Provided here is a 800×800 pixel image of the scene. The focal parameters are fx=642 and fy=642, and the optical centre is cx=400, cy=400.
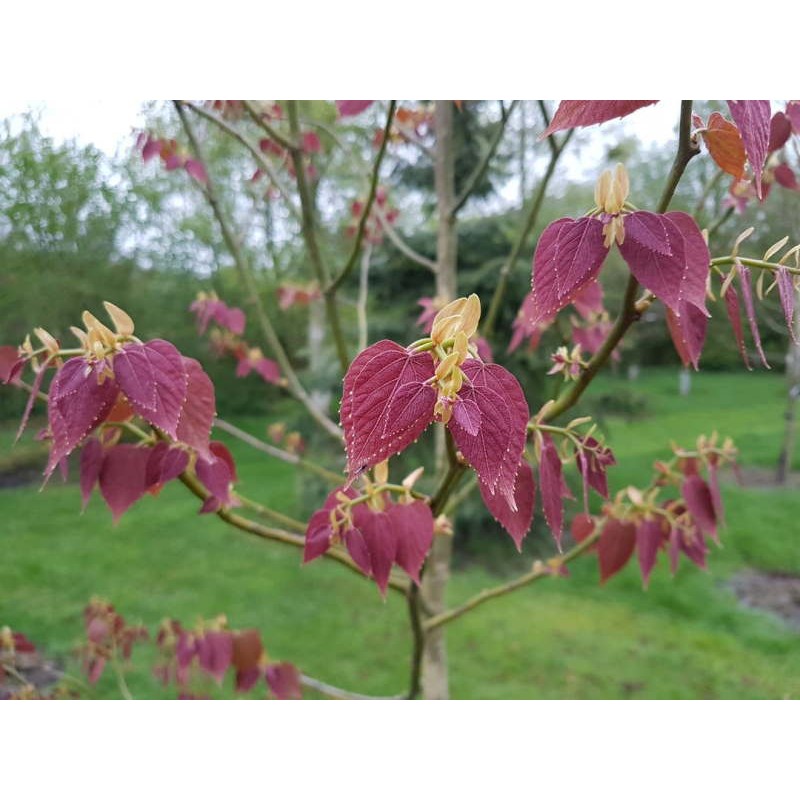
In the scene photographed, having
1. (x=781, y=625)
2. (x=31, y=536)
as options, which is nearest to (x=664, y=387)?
(x=781, y=625)

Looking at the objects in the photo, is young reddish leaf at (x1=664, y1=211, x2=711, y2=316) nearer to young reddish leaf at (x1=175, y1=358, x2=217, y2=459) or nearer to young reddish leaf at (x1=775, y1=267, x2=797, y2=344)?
young reddish leaf at (x1=775, y1=267, x2=797, y2=344)

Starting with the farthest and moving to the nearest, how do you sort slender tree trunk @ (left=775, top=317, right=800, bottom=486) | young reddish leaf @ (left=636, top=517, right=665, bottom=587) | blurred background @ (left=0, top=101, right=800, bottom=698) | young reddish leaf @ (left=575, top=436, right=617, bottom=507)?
1. slender tree trunk @ (left=775, top=317, right=800, bottom=486)
2. blurred background @ (left=0, top=101, right=800, bottom=698)
3. young reddish leaf @ (left=636, top=517, right=665, bottom=587)
4. young reddish leaf @ (left=575, top=436, right=617, bottom=507)

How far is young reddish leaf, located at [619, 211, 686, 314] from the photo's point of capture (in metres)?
0.21

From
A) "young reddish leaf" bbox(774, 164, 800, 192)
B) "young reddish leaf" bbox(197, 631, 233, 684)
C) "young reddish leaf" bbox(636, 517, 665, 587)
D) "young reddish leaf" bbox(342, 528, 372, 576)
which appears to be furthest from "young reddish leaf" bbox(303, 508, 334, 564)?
"young reddish leaf" bbox(774, 164, 800, 192)

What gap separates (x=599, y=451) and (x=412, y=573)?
11 centimetres

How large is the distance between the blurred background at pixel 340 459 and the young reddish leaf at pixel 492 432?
90 cm

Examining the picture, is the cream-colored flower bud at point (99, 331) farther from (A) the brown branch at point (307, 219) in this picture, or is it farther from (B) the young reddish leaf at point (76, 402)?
(A) the brown branch at point (307, 219)

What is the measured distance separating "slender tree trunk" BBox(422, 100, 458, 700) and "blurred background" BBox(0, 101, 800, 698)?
298 mm

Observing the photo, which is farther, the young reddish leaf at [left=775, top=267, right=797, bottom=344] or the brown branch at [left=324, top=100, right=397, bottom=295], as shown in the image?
the brown branch at [left=324, top=100, right=397, bottom=295]

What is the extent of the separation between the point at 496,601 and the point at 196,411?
1593 mm

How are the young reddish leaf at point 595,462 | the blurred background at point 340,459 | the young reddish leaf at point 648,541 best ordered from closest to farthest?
the young reddish leaf at point 595,462 → the young reddish leaf at point 648,541 → the blurred background at point 340,459

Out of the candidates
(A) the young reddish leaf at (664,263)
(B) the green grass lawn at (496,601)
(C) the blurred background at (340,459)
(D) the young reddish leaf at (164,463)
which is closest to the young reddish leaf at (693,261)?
(A) the young reddish leaf at (664,263)

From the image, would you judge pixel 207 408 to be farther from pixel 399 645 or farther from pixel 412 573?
pixel 399 645

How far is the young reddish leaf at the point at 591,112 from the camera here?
7.8 inches
